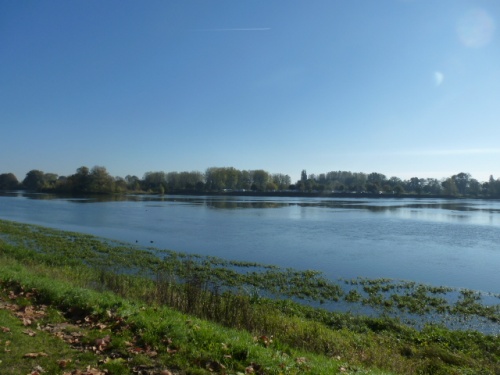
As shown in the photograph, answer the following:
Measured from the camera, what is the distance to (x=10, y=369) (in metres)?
5.12

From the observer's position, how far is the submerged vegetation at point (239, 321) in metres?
6.05

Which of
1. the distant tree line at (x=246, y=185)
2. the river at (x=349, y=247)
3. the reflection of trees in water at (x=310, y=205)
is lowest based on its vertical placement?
the river at (x=349, y=247)

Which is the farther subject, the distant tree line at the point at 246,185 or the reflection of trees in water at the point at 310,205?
the distant tree line at the point at 246,185

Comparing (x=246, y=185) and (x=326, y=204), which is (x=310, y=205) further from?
(x=246, y=185)

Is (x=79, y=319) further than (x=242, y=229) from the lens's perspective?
No

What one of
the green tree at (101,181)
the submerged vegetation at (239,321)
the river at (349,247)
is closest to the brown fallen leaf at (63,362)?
the submerged vegetation at (239,321)

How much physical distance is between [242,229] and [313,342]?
94.0 feet

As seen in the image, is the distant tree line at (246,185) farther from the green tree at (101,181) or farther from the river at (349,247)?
the river at (349,247)

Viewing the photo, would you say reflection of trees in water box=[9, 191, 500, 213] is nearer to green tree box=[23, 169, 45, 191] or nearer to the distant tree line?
the distant tree line

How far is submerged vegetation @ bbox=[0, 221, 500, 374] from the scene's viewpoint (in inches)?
238

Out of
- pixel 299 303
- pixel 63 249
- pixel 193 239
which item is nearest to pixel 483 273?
pixel 299 303

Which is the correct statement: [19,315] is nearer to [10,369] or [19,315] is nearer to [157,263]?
[10,369]

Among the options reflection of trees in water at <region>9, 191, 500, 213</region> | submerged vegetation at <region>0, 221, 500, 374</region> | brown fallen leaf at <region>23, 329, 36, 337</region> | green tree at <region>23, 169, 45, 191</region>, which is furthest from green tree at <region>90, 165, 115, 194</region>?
brown fallen leaf at <region>23, 329, 36, 337</region>

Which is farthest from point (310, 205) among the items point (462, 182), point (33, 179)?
point (33, 179)
